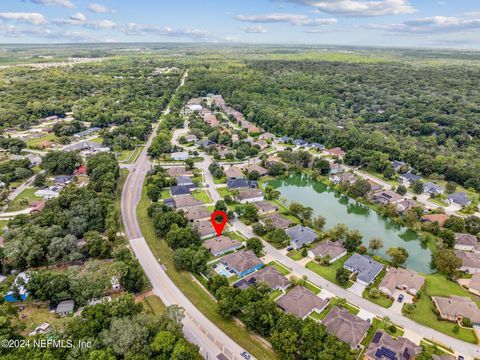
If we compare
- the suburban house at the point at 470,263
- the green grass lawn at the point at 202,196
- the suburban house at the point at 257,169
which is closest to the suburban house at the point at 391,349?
the suburban house at the point at 470,263

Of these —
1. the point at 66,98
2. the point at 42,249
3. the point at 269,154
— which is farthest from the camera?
the point at 66,98

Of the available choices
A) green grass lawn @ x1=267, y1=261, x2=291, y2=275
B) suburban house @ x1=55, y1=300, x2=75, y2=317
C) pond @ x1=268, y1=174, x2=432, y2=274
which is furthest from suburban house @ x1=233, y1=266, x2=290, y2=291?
pond @ x1=268, y1=174, x2=432, y2=274

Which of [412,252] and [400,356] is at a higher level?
[400,356]

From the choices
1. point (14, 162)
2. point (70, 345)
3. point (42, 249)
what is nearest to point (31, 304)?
point (42, 249)

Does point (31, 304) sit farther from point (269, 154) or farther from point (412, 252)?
point (269, 154)

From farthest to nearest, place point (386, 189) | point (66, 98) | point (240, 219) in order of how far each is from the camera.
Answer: point (66, 98)
point (386, 189)
point (240, 219)

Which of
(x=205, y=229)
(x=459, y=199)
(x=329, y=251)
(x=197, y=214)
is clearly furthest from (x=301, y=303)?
(x=459, y=199)
